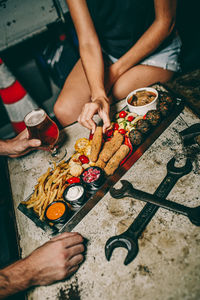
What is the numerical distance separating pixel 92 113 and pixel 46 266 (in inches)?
46.0

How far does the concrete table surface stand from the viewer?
3.17 ft

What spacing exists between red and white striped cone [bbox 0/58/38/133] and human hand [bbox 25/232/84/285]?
290cm

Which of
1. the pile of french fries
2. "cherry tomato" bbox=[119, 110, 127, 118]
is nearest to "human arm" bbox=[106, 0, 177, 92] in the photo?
"cherry tomato" bbox=[119, 110, 127, 118]

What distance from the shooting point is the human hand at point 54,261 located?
1084 millimetres

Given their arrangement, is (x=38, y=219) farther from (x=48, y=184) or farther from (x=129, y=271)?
(x=129, y=271)

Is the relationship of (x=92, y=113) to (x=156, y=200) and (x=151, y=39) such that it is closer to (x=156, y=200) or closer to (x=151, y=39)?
(x=156, y=200)

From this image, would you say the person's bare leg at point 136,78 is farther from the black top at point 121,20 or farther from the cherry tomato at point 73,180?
the cherry tomato at point 73,180

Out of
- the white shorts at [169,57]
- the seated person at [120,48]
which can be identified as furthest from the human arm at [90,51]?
the white shorts at [169,57]

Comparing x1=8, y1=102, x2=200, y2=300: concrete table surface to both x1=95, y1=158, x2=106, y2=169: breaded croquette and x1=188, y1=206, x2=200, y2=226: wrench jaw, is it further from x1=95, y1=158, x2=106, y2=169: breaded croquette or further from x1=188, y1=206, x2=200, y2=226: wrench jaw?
x1=95, y1=158, x2=106, y2=169: breaded croquette

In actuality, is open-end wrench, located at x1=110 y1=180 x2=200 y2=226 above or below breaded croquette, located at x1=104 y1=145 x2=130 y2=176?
below

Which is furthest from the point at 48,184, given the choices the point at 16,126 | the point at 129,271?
the point at 16,126

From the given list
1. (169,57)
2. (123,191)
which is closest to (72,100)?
(169,57)

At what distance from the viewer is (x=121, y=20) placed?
7.41 feet

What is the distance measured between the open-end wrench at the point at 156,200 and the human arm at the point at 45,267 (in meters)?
0.43
